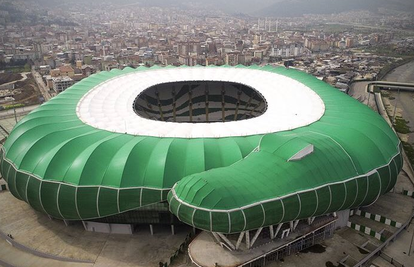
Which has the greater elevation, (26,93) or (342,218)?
(342,218)

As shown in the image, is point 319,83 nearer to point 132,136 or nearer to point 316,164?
Result: point 316,164

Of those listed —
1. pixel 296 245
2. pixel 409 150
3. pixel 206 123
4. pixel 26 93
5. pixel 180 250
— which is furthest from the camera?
pixel 26 93

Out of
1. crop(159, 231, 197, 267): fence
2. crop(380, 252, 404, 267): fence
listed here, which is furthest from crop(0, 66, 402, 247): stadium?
crop(380, 252, 404, 267): fence

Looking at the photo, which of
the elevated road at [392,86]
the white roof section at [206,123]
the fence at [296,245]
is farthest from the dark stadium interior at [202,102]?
the elevated road at [392,86]

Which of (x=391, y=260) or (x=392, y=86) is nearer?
(x=391, y=260)

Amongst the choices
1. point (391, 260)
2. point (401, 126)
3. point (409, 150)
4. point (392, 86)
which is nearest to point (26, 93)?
point (401, 126)

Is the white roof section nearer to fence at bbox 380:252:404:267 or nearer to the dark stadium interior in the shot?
the dark stadium interior

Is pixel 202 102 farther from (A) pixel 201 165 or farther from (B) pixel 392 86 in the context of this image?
(B) pixel 392 86
